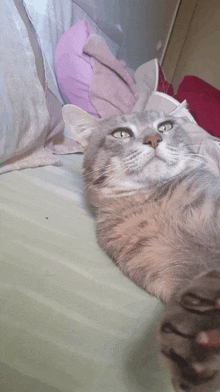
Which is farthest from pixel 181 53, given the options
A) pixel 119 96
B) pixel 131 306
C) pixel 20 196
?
pixel 131 306

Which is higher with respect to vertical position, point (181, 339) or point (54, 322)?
point (181, 339)

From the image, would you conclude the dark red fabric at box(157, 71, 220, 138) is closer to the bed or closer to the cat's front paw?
the bed

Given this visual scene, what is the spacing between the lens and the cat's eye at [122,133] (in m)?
1.09

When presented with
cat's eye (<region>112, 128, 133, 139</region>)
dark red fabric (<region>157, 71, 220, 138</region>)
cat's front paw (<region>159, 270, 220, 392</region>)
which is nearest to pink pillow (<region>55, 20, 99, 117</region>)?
dark red fabric (<region>157, 71, 220, 138</region>)

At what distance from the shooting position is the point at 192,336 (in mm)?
393

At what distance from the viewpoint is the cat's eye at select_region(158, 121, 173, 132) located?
1.14m

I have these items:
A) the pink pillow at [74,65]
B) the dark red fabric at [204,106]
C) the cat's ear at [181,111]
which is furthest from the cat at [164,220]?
the pink pillow at [74,65]

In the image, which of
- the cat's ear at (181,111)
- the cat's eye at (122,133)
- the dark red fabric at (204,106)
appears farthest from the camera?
the dark red fabric at (204,106)

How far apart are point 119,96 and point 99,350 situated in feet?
5.48

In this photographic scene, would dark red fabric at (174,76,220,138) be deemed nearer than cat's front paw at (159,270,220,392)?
No

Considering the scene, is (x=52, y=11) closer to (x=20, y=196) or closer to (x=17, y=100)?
(x=17, y=100)

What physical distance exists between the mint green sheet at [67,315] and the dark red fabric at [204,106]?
1.05m

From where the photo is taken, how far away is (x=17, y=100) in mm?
1061

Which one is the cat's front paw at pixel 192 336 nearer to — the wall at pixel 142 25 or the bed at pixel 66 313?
the bed at pixel 66 313
